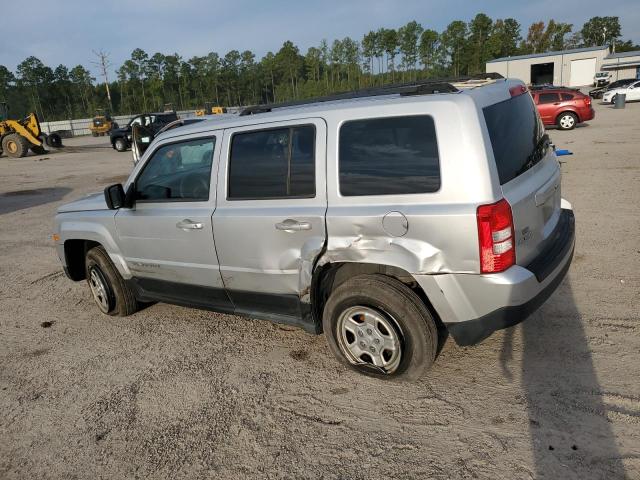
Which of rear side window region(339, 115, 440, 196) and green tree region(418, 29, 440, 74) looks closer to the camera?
rear side window region(339, 115, 440, 196)

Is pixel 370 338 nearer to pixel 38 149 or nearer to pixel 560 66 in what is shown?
pixel 38 149

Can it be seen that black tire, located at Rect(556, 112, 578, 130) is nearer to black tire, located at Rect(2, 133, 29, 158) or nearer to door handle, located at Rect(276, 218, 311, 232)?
door handle, located at Rect(276, 218, 311, 232)

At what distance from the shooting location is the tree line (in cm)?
7825

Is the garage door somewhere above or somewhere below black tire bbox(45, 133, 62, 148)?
above

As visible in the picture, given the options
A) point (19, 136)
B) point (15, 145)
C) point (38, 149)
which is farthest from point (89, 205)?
point (38, 149)

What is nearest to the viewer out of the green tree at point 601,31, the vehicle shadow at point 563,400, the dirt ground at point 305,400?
the vehicle shadow at point 563,400

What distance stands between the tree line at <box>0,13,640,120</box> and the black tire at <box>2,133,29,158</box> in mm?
52935

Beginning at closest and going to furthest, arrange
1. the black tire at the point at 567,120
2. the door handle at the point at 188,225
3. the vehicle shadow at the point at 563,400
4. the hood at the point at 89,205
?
the vehicle shadow at the point at 563,400 < the door handle at the point at 188,225 < the hood at the point at 89,205 < the black tire at the point at 567,120

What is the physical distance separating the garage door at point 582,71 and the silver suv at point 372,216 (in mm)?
73563

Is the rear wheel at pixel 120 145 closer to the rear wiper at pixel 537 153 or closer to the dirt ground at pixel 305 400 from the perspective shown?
the dirt ground at pixel 305 400

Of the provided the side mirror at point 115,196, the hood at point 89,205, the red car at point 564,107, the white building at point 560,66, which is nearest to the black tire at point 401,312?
the side mirror at point 115,196

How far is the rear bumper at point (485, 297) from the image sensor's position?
288cm

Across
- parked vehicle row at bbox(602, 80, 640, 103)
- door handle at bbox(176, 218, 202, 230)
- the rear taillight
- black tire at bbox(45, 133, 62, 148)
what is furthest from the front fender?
parked vehicle row at bbox(602, 80, 640, 103)

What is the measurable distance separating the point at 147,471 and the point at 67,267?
313cm
